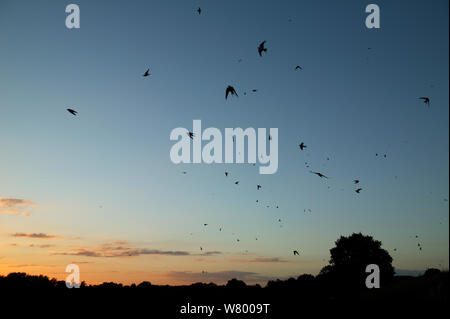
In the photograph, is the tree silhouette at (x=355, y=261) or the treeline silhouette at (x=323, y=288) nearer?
the treeline silhouette at (x=323, y=288)

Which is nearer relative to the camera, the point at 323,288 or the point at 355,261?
the point at 323,288

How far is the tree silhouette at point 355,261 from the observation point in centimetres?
4694

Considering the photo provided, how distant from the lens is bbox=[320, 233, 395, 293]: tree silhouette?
46938mm

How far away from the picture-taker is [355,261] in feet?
160

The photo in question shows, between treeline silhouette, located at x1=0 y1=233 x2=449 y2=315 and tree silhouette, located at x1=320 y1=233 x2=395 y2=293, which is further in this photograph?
tree silhouette, located at x1=320 y1=233 x2=395 y2=293

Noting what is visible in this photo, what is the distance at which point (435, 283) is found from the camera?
726 inches
